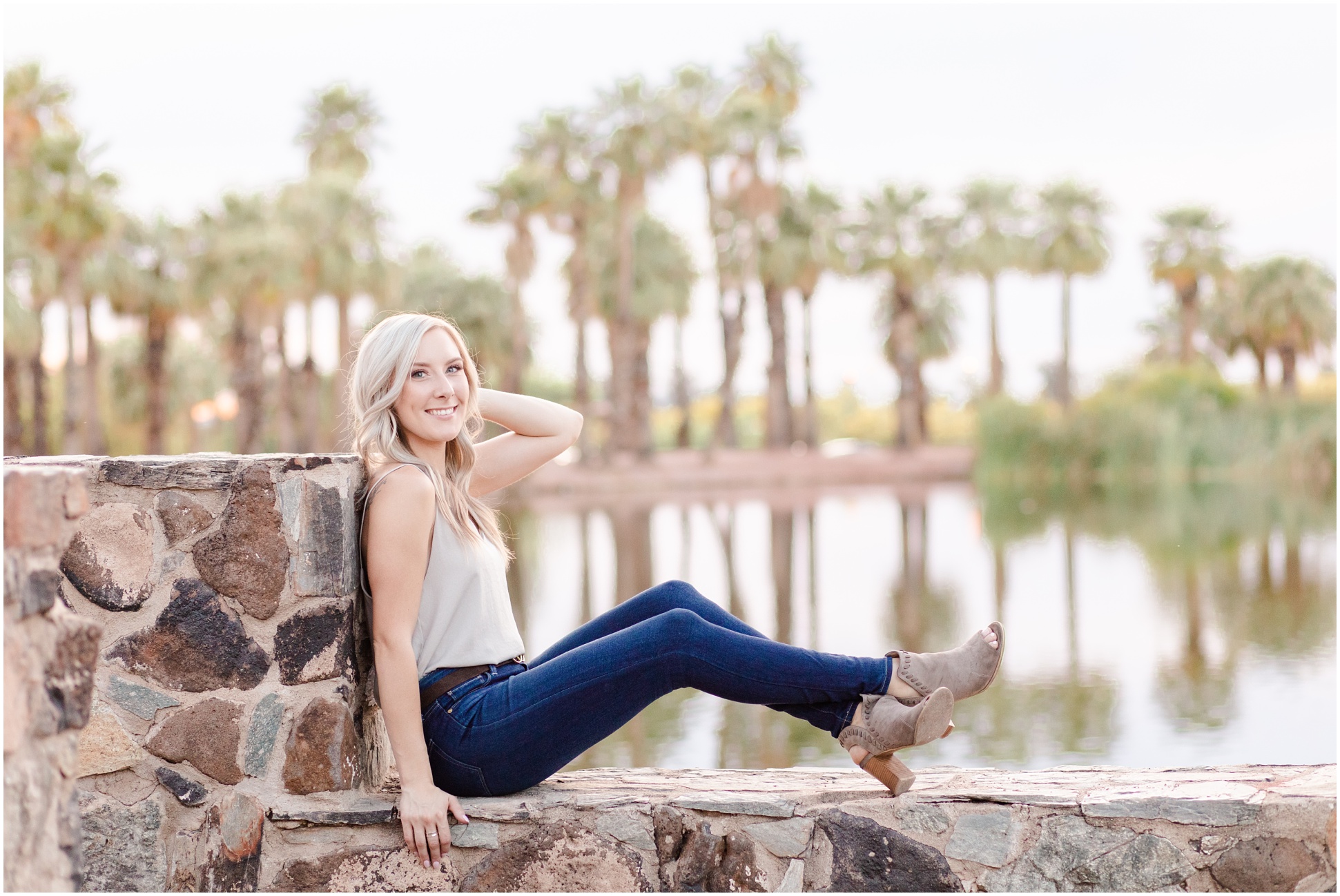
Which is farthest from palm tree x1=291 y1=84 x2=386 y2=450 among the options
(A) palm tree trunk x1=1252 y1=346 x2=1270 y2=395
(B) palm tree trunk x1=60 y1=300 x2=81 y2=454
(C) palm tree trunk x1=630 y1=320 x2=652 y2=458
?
(A) palm tree trunk x1=1252 y1=346 x2=1270 y2=395

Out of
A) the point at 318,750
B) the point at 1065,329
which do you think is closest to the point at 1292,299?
the point at 1065,329

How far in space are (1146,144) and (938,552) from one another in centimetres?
2419

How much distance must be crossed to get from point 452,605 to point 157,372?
2732 cm

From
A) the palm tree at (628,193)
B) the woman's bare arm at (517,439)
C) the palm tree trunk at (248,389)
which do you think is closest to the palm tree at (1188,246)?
the palm tree at (628,193)

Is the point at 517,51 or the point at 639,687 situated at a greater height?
the point at 517,51

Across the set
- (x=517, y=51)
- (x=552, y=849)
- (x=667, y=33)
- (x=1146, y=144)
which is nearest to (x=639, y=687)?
(x=552, y=849)

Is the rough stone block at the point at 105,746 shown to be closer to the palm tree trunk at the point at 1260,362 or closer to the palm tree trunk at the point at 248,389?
the palm tree trunk at the point at 248,389

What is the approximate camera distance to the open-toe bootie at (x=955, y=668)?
2400 mm

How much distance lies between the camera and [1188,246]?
1426 inches

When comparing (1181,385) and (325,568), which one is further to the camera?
(1181,385)

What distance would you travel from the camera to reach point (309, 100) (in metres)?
30.5

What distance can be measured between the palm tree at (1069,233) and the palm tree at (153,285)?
72.3 ft

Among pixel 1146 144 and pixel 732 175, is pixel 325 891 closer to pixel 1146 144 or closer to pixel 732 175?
pixel 732 175

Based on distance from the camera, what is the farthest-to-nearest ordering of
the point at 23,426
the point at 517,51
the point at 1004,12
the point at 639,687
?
1. the point at 517,51
2. the point at 23,426
3. the point at 1004,12
4. the point at 639,687
